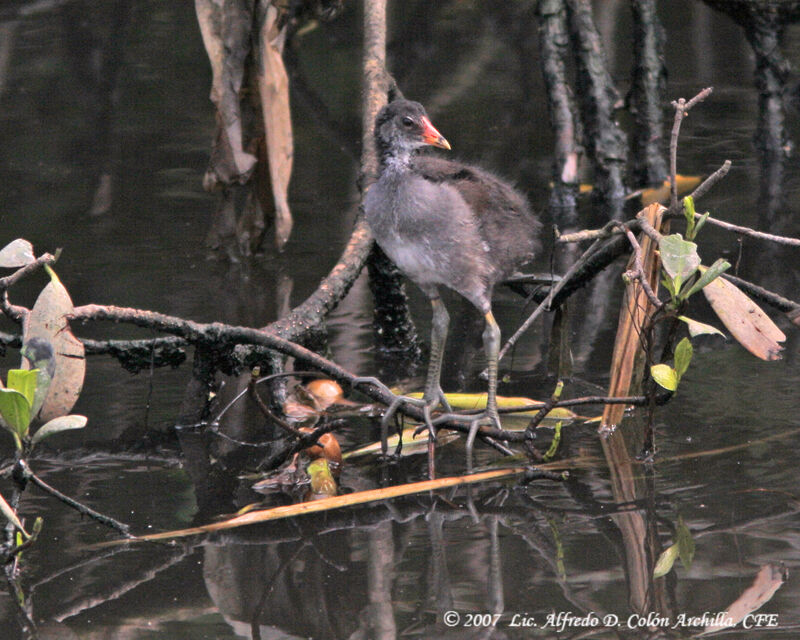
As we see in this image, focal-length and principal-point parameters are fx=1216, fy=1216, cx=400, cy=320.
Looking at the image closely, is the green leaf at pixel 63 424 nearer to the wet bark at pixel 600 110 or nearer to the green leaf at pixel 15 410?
the green leaf at pixel 15 410

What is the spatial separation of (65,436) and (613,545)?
Result: 194 centimetres

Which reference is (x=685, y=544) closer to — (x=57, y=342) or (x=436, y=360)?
(x=436, y=360)

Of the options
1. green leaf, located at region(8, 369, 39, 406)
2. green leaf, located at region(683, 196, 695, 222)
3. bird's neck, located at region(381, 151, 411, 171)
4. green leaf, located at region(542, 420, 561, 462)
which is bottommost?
green leaf, located at region(542, 420, 561, 462)

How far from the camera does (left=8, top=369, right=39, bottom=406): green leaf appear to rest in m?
3.00

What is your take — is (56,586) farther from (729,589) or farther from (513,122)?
(513,122)

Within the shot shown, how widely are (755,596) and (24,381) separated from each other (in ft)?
6.00

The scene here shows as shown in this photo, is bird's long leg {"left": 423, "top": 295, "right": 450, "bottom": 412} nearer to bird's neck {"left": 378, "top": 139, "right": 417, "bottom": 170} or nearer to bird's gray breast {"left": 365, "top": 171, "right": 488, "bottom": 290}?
bird's gray breast {"left": 365, "top": 171, "right": 488, "bottom": 290}

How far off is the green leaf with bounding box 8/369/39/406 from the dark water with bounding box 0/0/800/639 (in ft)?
1.46

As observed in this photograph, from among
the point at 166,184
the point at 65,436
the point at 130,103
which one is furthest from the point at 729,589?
the point at 130,103

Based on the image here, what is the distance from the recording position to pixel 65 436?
4.10 meters

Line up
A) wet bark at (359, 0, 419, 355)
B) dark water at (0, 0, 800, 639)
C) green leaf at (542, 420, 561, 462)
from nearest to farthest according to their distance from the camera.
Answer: dark water at (0, 0, 800, 639) → green leaf at (542, 420, 561, 462) → wet bark at (359, 0, 419, 355)

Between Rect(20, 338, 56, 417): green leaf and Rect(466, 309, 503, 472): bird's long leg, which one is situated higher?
Rect(20, 338, 56, 417): green leaf

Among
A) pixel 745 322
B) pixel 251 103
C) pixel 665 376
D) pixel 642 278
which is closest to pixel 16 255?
pixel 642 278

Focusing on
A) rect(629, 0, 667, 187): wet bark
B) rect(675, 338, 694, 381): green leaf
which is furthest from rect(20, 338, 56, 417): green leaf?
rect(629, 0, 667, 187): wet bark
